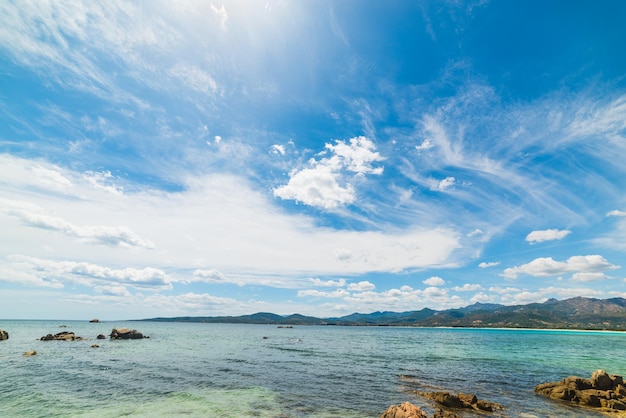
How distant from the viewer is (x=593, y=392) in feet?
89.7

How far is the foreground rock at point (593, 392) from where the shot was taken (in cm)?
2527

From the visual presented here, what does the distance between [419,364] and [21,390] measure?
5080 centimetres

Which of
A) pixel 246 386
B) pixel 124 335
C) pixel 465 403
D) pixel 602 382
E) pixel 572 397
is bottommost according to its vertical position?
pixel 124 335

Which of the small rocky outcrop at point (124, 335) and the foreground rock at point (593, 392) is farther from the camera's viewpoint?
Result: the small rocky outcrop at point (124, 335)

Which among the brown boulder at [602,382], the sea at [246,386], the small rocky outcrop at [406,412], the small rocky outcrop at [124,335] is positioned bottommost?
the small rocky outcrop at [124,335]

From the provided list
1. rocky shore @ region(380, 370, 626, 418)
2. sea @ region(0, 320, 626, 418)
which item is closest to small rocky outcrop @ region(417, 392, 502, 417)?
rocky shore @ region(380, 370, 626, 418)

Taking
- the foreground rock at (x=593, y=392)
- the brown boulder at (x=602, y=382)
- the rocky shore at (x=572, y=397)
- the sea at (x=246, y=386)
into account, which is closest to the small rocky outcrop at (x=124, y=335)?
the sea at (x=246, y=386)

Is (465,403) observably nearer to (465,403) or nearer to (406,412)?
(465,403)

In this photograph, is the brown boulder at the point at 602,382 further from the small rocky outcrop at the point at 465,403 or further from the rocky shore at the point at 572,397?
the small rocky outcrop at the point at 465,403

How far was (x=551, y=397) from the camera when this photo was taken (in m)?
28.1

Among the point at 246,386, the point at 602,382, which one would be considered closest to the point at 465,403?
the point at 602,382

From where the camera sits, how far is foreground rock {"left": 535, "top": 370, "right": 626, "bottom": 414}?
2527 cm

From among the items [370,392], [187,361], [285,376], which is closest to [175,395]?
[285,376]

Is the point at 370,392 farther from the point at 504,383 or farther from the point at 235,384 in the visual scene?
the point at 504,383
